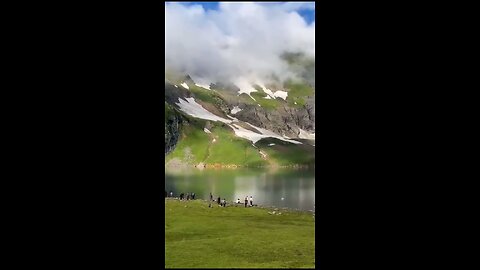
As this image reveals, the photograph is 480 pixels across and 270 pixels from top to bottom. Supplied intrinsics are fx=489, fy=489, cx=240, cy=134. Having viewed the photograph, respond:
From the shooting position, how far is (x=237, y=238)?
36500 mm

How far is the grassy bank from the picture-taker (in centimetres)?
2941

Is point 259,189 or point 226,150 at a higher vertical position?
point 226,150

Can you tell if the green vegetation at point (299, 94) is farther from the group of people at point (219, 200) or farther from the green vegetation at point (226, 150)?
the green vegetation at point (226, 150)

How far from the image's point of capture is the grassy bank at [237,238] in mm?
29406

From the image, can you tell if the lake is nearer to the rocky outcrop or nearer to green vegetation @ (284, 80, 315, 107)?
the rocky outcrop

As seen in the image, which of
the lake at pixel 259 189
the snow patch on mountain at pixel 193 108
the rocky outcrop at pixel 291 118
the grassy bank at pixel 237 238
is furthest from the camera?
the snow patch on mountain at pixel 193 108

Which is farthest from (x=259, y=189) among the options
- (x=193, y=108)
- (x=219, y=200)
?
(x=193, y=108)

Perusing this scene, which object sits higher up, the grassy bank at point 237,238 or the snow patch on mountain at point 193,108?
the snow patch on mountain at point 193,108

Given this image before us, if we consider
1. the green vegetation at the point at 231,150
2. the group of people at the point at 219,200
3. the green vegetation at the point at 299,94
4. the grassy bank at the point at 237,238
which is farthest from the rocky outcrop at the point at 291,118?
the green vegetation at the point at 231,150

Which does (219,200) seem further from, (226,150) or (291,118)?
(226,150)

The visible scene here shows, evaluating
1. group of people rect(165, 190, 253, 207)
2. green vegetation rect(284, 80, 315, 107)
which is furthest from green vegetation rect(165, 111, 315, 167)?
green vegetation rect(284, 80, 315, 107)
